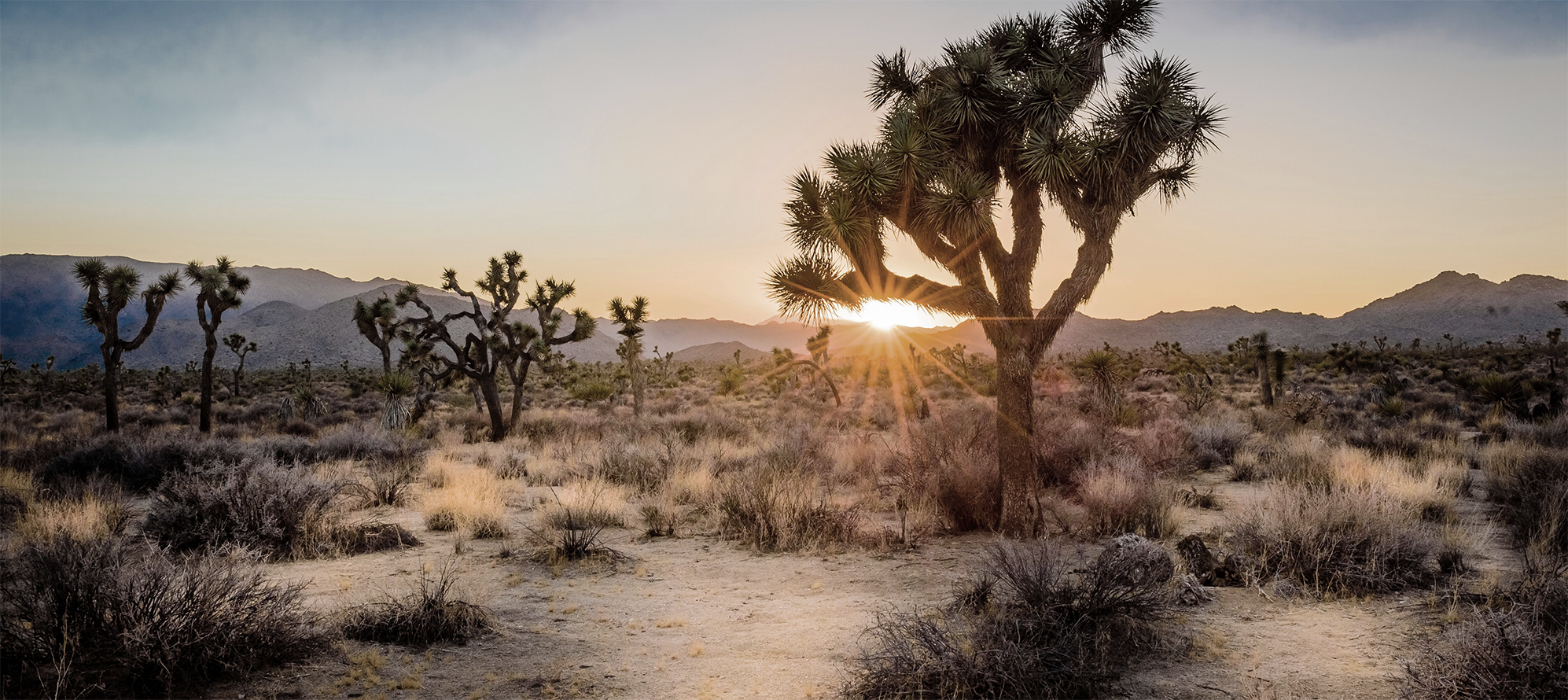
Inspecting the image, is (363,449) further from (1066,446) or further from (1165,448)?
(1165,448)

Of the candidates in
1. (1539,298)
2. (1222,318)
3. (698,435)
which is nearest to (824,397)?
(698,435)

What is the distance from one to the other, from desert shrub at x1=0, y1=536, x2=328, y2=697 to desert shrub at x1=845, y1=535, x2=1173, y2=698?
3.93m

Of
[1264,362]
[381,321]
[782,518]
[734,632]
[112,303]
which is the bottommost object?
[734,632]

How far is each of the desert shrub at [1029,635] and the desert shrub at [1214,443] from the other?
29.7 feet

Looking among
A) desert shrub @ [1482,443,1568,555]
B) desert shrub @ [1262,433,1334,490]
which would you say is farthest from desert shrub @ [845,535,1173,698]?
desert shrub @ [1262,433,1334,490]

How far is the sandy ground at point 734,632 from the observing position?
184 inches

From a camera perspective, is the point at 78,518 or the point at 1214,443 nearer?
the point at 78,518

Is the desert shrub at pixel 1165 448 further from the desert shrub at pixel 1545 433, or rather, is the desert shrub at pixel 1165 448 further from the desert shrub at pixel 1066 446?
the desert shrub at pixel 1545 433

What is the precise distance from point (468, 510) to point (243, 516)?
2428 mm

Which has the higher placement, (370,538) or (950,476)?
(950,476)

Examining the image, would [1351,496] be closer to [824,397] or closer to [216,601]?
[216,601]

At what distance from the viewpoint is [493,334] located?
20266mm

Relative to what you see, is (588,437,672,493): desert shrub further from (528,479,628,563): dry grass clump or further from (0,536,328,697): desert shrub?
(0,536,328,697): desert shrub

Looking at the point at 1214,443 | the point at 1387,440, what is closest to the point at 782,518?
the point at 1214,443
